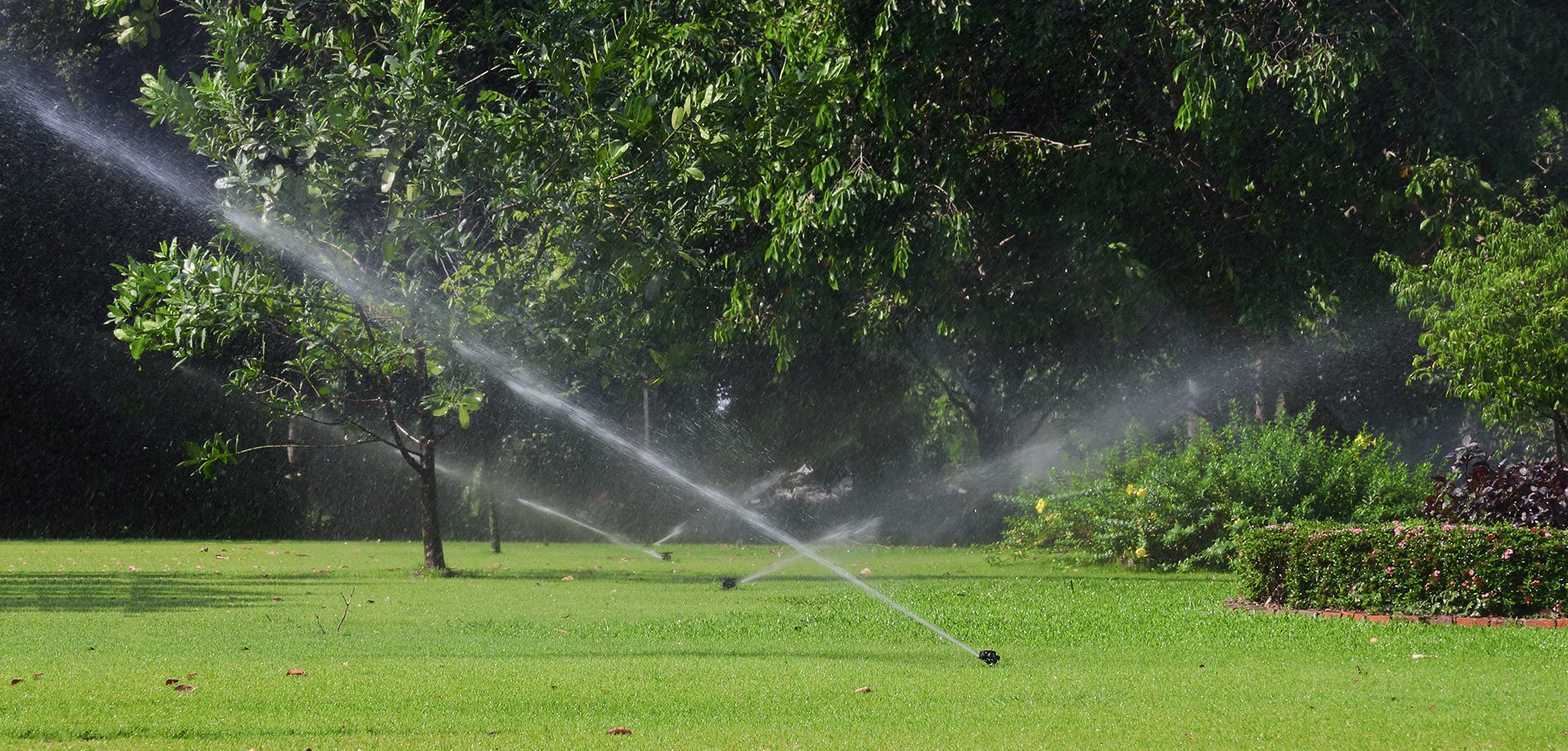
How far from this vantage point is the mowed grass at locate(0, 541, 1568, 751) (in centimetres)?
614

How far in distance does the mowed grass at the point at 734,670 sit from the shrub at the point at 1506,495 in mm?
2239

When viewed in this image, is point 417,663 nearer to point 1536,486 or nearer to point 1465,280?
point 1536,486

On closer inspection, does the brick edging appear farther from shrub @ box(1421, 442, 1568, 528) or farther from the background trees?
the background trees

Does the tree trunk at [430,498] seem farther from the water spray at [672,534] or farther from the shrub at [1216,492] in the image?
the water spray at [672,534]

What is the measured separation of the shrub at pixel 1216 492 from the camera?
16.7 meters

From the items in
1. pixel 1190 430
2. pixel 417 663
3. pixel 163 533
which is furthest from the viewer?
pixel 1190 430

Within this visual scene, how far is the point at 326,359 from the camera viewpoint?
15109mm

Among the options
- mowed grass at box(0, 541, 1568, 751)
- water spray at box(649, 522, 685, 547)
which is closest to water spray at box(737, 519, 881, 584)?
water spray at box(649, 522, 685, 547)

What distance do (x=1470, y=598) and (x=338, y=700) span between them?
805cm

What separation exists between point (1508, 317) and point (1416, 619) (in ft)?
12.9

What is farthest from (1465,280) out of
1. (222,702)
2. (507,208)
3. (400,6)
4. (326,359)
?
(222,702)

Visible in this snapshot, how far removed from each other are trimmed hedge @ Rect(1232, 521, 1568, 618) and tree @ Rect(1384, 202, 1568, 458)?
235cm

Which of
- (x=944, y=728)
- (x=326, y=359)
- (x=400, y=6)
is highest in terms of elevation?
(x=400, y=6)

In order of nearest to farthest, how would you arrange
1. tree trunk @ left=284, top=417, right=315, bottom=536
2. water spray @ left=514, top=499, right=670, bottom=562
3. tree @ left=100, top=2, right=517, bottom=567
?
tree @ left=100, top=2, right=517, bottom=567
tree trunk @ left=284, top=417, right=315, bottom=536
water spray @ left=514, top=499, right=670, bottom=562
